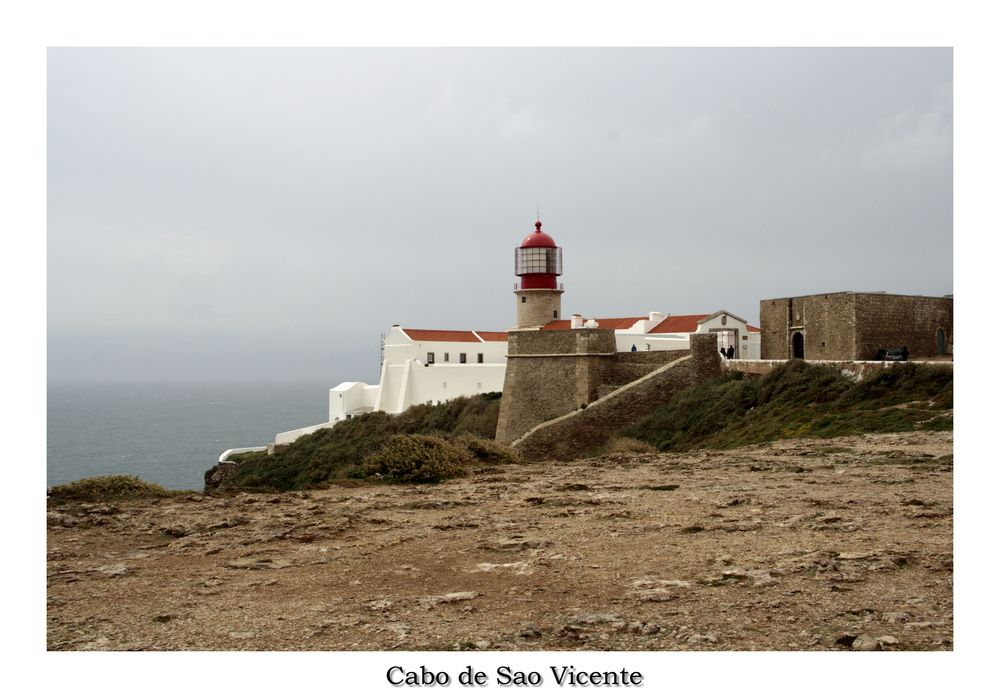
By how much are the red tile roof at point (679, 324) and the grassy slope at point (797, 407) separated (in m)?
11.8

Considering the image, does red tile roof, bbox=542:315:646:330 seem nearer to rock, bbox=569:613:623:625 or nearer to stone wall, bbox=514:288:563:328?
stone wall, bbox=514:288:563:328

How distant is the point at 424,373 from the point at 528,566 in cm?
3033

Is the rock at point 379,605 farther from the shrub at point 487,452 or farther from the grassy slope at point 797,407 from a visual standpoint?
the grassy slope at point 797,407

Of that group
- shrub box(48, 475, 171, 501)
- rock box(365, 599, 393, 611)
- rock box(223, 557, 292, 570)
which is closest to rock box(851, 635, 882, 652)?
rock box(365, 599, 393, 611)

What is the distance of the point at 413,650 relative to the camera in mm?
4141

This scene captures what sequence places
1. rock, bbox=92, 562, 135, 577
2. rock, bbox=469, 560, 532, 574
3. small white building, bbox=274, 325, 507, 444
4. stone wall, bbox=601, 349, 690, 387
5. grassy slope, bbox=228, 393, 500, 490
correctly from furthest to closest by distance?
small white building, bbox=274, 325, 507, 444 → grassy slope, bbox=228, 393, 500, 490 → stone wall, bbox=601, 349, 690, 387 → rock, bbox=92, 562, 135, 577 → rock, bbox=469, 560, 532, 574

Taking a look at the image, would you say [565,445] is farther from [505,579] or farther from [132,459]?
[132,459]

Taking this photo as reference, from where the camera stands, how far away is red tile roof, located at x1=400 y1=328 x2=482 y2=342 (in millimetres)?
37081

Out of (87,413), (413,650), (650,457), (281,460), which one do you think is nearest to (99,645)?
(413,650)

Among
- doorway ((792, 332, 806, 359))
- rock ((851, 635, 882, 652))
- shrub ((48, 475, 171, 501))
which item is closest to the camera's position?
rock ((851, 635, 882, 652))

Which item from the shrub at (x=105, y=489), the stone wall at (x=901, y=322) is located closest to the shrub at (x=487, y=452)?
the shrub at (x=105, y=489)

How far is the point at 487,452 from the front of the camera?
1121 cm

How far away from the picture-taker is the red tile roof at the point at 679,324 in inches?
1288

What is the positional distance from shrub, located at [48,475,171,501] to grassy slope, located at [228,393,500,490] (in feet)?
57.2
